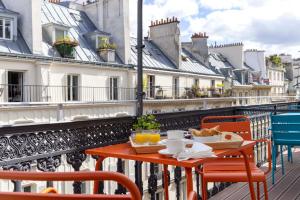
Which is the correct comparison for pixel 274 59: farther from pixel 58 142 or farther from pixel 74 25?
pixel 58 142

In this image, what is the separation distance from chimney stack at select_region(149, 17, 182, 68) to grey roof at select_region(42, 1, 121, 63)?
20.9 feet

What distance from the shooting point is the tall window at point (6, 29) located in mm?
17125

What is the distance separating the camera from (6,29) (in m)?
17.4

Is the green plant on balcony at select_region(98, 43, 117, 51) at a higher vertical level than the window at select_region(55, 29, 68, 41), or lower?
lower

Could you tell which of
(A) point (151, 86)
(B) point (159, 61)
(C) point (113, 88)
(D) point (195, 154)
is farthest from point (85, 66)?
(D) point (195, 154)

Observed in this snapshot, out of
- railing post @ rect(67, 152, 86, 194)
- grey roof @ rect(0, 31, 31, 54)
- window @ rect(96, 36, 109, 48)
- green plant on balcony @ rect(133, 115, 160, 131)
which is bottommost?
railing post @ rect(67, 152, 86, 194)

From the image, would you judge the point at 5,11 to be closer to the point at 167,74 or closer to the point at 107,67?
the point at 107,67

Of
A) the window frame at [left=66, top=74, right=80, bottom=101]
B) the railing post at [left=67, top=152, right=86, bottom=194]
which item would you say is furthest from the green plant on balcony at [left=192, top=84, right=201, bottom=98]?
the railing post at [left=67, top=152, right=86, bottom=194]

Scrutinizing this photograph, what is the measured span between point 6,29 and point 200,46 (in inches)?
792

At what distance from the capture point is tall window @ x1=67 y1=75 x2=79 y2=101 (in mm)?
18234

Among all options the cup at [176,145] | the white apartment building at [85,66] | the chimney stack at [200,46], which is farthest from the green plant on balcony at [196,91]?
the cup at [176,145]

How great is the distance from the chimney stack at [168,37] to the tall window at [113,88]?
7.67 meters

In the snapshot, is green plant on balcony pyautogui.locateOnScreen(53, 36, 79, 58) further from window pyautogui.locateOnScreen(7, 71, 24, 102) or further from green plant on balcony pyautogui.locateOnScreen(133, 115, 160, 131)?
green plant on balcony pyautogui.locateOnScreen(133, 115, 160, 131)

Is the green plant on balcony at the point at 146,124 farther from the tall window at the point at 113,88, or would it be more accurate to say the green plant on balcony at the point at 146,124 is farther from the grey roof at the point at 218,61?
the grey roof at the point at 218,61
